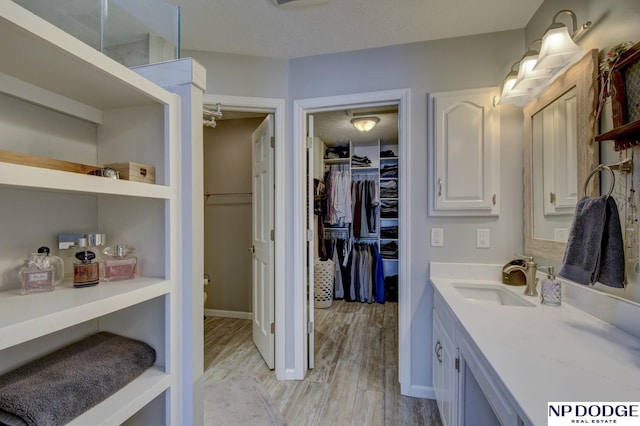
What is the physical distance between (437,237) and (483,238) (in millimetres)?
282

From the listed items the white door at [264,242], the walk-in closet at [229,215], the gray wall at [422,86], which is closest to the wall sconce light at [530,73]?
the gray wall at [422,86]

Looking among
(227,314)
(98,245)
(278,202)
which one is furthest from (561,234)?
(227,314)

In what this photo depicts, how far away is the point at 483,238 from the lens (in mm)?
1859

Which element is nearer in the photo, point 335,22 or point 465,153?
point 335,22

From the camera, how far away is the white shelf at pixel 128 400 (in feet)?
2.24

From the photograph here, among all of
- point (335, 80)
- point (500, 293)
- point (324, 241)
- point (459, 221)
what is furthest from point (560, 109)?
point (324, 241)

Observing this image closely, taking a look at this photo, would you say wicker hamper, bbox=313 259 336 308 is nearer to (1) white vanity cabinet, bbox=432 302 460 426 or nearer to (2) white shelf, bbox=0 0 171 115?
(1) white vanity cabinet, bbox=432 302 460 426

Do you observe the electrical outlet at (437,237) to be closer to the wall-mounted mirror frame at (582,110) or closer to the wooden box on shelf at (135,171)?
the wall-mounted mirror frame at (582,110)

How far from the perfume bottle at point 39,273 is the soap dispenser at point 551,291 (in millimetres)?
1879

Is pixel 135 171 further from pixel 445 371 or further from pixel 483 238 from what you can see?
pixel 483 238

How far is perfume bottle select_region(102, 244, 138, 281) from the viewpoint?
882 millimetres

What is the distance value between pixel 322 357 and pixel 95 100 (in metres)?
2.40

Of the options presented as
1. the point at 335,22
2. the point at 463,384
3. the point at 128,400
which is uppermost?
the point at 335,22

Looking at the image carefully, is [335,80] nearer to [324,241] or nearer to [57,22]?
[57,22]
